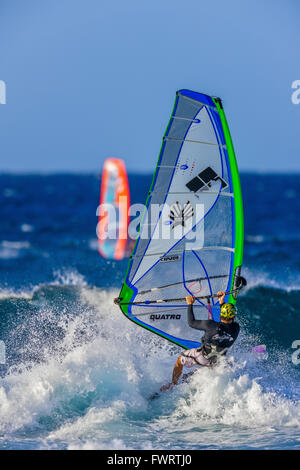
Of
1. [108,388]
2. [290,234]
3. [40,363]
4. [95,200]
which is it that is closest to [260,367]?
[108,388]

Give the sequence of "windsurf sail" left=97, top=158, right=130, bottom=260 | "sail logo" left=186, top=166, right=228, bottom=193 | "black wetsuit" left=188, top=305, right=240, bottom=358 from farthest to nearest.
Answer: "windsurf sail" left=97, top=158, right=130, bottom=260, "sail logo" left=186, top=166, right=228, bottom=193, "black wetsuit" left=188, top=305, right=240, bottom=358

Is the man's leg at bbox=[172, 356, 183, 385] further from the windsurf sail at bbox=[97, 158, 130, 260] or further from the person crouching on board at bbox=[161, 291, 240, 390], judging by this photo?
the windsurf sail at bbox=[97, 158, 130, 260]

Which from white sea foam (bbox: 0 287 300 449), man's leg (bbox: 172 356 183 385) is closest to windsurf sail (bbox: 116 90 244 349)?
man's leg (bbox: 172 356 183 385)

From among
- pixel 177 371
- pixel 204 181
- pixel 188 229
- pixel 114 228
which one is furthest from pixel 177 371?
pixel 114 228

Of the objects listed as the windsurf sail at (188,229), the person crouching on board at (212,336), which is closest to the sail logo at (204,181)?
the windsurf sail at (188,229)

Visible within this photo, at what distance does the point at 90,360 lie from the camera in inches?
315

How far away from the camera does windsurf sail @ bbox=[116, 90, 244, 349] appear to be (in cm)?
760

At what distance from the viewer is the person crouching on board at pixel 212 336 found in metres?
7.23

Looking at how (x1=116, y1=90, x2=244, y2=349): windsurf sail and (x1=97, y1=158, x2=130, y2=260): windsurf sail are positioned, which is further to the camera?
(x1=97, y1=158, x2=130, y2=260): windsurf sail

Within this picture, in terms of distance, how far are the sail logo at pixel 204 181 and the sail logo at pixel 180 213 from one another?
21 centimetres

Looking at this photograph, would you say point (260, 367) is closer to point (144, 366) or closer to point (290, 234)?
point (144, 366)

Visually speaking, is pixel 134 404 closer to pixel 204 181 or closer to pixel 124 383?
pixel 124 383

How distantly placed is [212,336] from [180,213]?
1.56 m

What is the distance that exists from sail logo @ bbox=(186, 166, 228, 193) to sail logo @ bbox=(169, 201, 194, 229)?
21 cm
